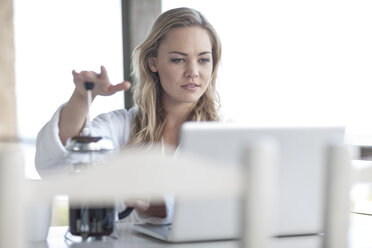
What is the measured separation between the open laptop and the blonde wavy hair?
0.90 metres

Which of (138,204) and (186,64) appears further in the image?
(186,64)

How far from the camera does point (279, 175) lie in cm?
129

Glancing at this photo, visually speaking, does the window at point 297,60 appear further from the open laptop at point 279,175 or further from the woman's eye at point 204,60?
the open laptop at point 279,175

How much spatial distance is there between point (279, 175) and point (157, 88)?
1099mm

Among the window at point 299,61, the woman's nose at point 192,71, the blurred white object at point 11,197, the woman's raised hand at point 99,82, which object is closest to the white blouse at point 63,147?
the woman's raised hand at point 99,82

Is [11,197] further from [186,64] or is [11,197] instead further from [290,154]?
[186,64]

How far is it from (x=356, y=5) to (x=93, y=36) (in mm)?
1768

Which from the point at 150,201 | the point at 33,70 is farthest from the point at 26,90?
the point at 150,201

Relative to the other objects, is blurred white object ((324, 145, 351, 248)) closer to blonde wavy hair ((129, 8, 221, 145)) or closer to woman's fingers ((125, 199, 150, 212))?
woman's fingers ((125, 199, 150, 212))

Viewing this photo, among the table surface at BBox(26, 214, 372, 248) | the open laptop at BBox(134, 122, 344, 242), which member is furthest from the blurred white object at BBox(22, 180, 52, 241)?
the open laptop at BBox(134, 122, 344, 242)

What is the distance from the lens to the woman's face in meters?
2.15

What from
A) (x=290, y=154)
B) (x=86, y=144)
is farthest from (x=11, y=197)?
(x=290, y=154)

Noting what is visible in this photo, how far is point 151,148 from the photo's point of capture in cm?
216

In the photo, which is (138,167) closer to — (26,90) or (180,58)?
(180,58)
